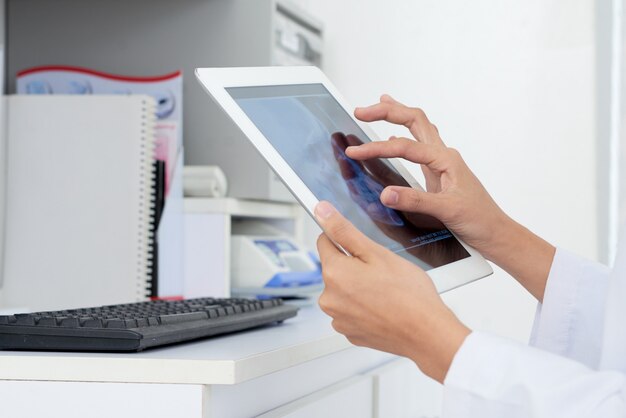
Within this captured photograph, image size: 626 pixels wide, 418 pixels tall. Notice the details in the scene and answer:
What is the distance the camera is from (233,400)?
74 cm

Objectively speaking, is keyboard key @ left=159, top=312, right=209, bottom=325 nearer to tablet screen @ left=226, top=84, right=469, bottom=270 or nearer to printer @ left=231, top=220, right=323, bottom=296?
tablet screen @ left=226, top=84, right=469, bottom=270

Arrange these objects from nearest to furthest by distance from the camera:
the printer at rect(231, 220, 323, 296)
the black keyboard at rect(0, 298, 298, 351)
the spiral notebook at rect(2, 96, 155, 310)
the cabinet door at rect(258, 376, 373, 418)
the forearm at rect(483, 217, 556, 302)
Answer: the black keyboard at rect(0, 298, 298, 351) < the cabinet door at rect(258, 376, 373, 418) < the forearm at rect(483, 217, 556, 302) < the spiral notebook at rect(2, 96, 155, 310) < the printer at rect(231, 220, 323, 296)

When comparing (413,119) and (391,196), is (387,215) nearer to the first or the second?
(391,196)

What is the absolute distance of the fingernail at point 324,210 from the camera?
0.70 metres

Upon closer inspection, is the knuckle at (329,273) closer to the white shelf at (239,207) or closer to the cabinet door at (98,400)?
the cabinet door at (98,400)

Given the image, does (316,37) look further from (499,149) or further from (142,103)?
(142,103)

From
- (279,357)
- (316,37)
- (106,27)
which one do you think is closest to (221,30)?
(106,27)

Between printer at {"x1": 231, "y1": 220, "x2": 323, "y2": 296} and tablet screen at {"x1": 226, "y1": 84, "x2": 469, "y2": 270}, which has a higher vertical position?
tablet screen at {"x1": 226, "y1": 84, "x2": 469, "y2": 270}

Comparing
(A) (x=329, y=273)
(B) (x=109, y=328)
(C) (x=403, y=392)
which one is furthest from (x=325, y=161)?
(C) (x=403, y=392)

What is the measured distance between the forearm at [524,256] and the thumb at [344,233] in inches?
10.9

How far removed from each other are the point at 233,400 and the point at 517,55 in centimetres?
131

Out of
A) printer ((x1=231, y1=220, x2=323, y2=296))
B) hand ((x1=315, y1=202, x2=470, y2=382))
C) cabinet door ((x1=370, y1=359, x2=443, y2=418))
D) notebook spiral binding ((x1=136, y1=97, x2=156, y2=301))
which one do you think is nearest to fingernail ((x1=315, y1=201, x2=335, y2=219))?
hand ((x1=315, y1=202, x2=470, y2=382))

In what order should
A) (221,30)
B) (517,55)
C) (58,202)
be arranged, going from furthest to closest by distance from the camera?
(517,55) < (221,30) < (58,202)

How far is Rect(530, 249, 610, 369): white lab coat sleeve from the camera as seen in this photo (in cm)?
89
